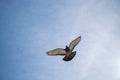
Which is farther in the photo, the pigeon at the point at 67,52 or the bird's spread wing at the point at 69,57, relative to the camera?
the pigeon at the point at 67,52

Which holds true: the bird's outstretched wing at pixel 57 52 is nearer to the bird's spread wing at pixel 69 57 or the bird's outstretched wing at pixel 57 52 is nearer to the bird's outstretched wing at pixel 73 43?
the bird's spread wing at pixel 69 57

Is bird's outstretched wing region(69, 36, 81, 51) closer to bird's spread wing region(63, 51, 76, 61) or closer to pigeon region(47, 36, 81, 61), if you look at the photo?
pigeon region(47, 36, 81, 61)

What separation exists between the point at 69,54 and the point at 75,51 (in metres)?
0.61

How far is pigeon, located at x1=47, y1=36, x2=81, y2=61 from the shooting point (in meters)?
17.4

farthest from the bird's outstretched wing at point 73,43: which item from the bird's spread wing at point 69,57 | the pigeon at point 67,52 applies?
the bird's spread wing at point 69,57

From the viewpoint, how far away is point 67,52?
58.9 ft

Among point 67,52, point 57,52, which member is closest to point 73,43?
point 67,52

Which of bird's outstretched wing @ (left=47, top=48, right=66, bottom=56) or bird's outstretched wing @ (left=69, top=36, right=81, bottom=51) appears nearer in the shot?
bird's outstretched wing @ (left=47, top=48, right=66, bottom=56)

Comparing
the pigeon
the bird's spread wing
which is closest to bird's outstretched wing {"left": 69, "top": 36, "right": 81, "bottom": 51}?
the pigeon

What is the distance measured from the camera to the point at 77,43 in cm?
1825

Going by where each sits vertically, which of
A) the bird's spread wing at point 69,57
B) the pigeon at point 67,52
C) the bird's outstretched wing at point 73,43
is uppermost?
the bird's outstretched wing at point 73,43

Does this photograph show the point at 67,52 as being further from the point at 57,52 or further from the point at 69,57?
the point at 57,52

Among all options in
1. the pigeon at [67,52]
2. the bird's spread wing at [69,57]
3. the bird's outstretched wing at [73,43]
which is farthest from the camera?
the bird's outstretched wing at [73,43]

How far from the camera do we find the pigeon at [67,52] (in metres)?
17.4
